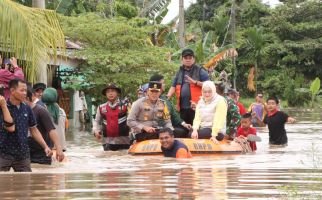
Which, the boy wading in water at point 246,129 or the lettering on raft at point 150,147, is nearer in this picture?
the lettering on raft at point 150,147

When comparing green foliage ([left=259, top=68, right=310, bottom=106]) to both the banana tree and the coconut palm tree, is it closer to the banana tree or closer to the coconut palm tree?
the banana tree

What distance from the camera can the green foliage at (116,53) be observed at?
26.8 meters

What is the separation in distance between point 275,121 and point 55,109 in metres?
5.82

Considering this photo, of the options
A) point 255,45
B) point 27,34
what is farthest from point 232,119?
point 255,45

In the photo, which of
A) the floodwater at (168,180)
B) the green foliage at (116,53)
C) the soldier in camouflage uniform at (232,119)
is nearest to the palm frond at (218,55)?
the green foliage at (116,53)

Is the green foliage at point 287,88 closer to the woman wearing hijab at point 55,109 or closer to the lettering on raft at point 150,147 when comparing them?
the lettering on raft at point 150,147

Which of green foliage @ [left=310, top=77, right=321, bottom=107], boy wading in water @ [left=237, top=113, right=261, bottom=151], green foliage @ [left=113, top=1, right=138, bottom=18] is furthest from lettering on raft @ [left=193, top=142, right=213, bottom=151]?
green foliage @ [left=310, top=77, right=321, bottom=107]

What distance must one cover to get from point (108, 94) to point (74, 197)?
7.55 metres

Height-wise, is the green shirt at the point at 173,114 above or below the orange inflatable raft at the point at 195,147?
above

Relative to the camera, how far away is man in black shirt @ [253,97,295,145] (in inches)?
672

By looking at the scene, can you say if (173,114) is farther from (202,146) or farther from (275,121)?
(275,121)

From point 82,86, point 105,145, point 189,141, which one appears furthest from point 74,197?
point 82,86

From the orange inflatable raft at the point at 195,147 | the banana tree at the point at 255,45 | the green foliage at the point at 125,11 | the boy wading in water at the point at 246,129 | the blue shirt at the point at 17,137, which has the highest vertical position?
the green foliage at the point at 125,11

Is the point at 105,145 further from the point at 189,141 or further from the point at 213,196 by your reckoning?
the point at 213,196
